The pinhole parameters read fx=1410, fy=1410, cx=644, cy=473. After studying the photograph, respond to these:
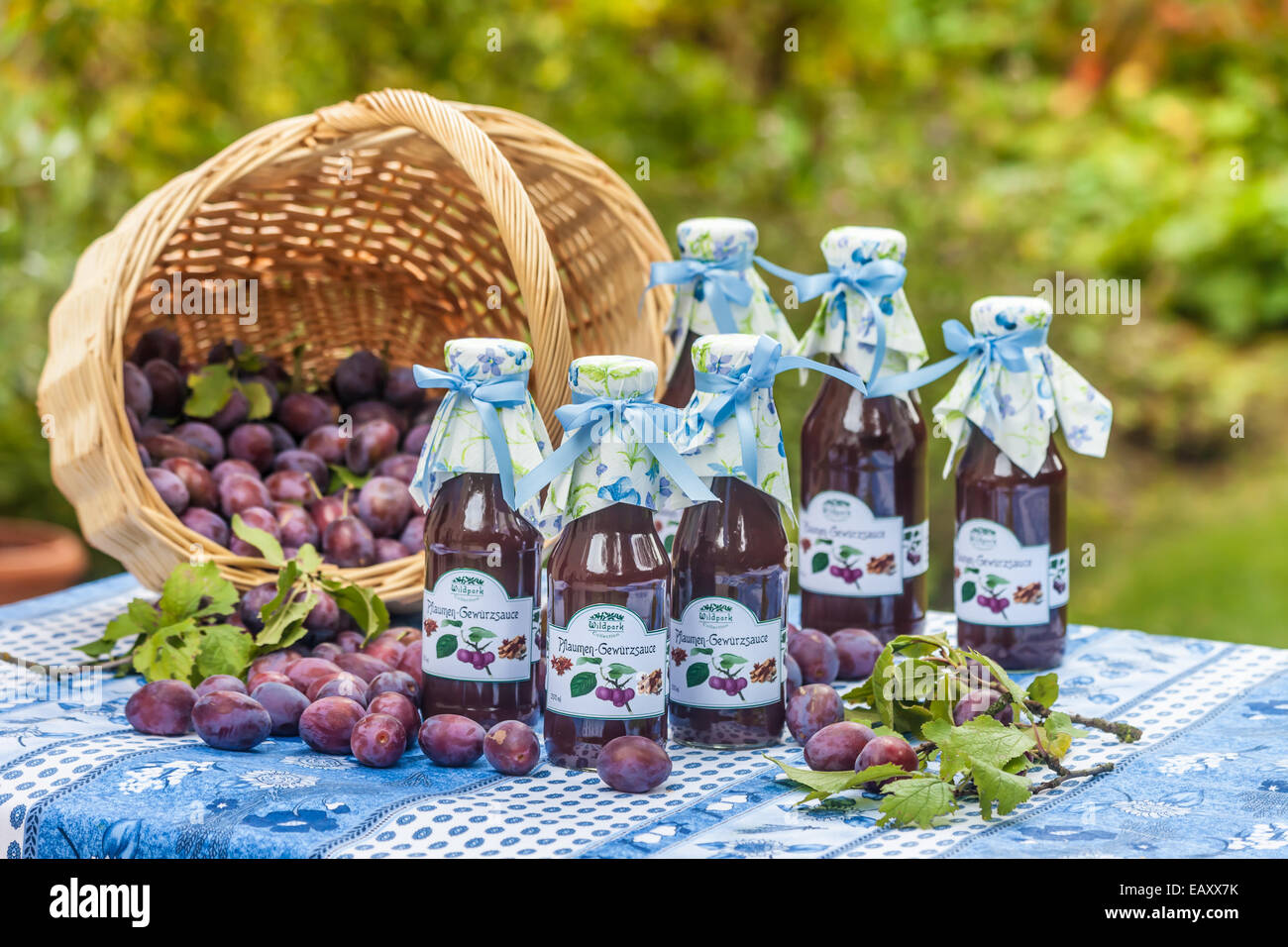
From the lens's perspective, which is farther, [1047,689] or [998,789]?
[1047,689]

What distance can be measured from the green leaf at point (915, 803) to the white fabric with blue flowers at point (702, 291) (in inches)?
25.4

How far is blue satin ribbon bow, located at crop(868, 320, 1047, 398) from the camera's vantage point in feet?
5.02

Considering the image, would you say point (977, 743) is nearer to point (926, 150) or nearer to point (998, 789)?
point (998, 789)

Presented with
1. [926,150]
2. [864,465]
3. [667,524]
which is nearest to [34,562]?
[667,524]

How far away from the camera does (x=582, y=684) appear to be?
1.26 metres

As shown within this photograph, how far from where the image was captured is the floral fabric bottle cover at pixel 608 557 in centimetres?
125

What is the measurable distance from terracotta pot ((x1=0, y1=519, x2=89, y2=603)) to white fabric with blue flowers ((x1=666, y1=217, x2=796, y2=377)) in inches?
62.7

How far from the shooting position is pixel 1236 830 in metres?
1.15

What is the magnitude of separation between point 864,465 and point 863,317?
17 centimetres

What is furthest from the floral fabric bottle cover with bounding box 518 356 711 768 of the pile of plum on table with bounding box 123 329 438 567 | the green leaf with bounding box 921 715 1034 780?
the pile of plum on table with bounding box 123 329 438 567

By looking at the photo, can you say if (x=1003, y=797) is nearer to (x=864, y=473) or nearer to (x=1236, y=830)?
(x=1236, y=830)

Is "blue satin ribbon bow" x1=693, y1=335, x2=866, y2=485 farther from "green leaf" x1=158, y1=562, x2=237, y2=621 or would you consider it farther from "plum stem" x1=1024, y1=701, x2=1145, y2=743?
"green leaf" x1=158, y1=562, x2=237, y2=621

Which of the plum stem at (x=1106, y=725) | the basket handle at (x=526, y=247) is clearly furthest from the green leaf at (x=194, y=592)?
the plum stem at (x=1106, y=725)

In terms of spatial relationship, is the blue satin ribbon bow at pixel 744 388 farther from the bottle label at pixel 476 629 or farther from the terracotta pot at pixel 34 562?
the terracotta pot at pixel 34 562
